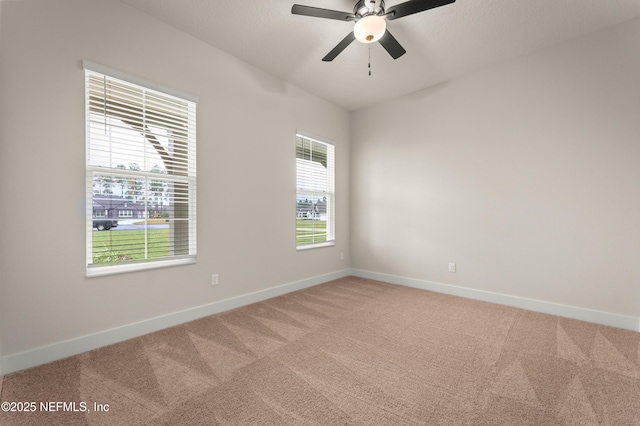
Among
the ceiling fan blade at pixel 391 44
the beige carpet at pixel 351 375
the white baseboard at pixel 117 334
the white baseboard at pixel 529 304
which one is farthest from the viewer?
the white baseboard at pixel 529 304

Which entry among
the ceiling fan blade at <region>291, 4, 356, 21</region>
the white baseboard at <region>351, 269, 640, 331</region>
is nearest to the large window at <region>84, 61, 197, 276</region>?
the ceiling fan blade at <region>291, 4, 356, 21</region>

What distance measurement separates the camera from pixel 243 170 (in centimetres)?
324

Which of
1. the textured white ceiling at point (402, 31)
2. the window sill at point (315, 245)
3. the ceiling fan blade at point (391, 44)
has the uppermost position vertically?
the textured white ceiling at point (402, 31)

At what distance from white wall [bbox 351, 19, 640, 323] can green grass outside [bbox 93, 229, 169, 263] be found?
3096 mm

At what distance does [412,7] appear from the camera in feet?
6.73

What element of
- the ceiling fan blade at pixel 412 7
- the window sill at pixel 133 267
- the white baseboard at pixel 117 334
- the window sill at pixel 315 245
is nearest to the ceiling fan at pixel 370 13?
the ceiling fan blade at pixel 412 7

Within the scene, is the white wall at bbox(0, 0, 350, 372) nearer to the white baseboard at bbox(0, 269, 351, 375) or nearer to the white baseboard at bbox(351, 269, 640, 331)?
the white baseboard at bbox(0, 269, 351, 375)

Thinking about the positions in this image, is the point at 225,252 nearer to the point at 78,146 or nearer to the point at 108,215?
the point at 108,215

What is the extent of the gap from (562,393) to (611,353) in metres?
0.94

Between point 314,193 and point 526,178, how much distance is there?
270 cm

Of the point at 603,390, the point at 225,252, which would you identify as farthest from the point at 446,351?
the point at 225,252

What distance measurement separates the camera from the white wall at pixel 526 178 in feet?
8.71

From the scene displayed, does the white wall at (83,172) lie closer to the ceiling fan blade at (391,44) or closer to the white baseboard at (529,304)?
the ceiling fan blade at (391,44)

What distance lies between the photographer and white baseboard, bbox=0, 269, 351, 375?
6.20 ft
